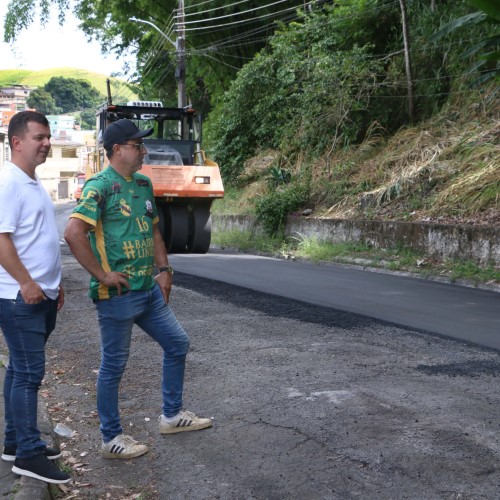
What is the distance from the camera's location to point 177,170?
17.0m

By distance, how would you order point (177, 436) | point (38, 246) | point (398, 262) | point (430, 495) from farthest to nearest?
point (398, 262), point (177, 436), point (38, 246), point (430, 495)

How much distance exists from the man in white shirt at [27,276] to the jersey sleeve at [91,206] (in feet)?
0.65

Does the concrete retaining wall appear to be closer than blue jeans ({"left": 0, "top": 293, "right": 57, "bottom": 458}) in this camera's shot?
No

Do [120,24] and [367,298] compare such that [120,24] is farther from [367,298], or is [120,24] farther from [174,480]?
[174,480]

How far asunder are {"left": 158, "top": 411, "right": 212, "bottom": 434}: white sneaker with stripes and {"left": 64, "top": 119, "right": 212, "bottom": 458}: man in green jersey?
306 mm

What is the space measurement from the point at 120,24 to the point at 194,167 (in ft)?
79.6

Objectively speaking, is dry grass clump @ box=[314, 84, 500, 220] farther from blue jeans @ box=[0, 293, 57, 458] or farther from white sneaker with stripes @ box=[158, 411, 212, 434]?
blue jeans @ box=[0, 293, 57, 458]

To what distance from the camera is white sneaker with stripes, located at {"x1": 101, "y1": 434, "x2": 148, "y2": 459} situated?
470 centimetres

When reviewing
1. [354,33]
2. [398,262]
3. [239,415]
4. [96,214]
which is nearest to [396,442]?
[239,415]

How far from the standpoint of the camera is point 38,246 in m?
4.22

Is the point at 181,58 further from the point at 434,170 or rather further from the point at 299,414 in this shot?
the point at 299,414

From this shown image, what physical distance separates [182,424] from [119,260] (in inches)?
46.4

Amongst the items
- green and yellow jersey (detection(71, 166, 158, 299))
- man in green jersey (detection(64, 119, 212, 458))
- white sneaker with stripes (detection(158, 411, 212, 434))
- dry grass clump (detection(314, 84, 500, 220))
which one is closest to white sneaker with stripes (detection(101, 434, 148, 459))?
man in green jersey (detection(64, 119, 212, 458))

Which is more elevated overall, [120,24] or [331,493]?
[120,24]
